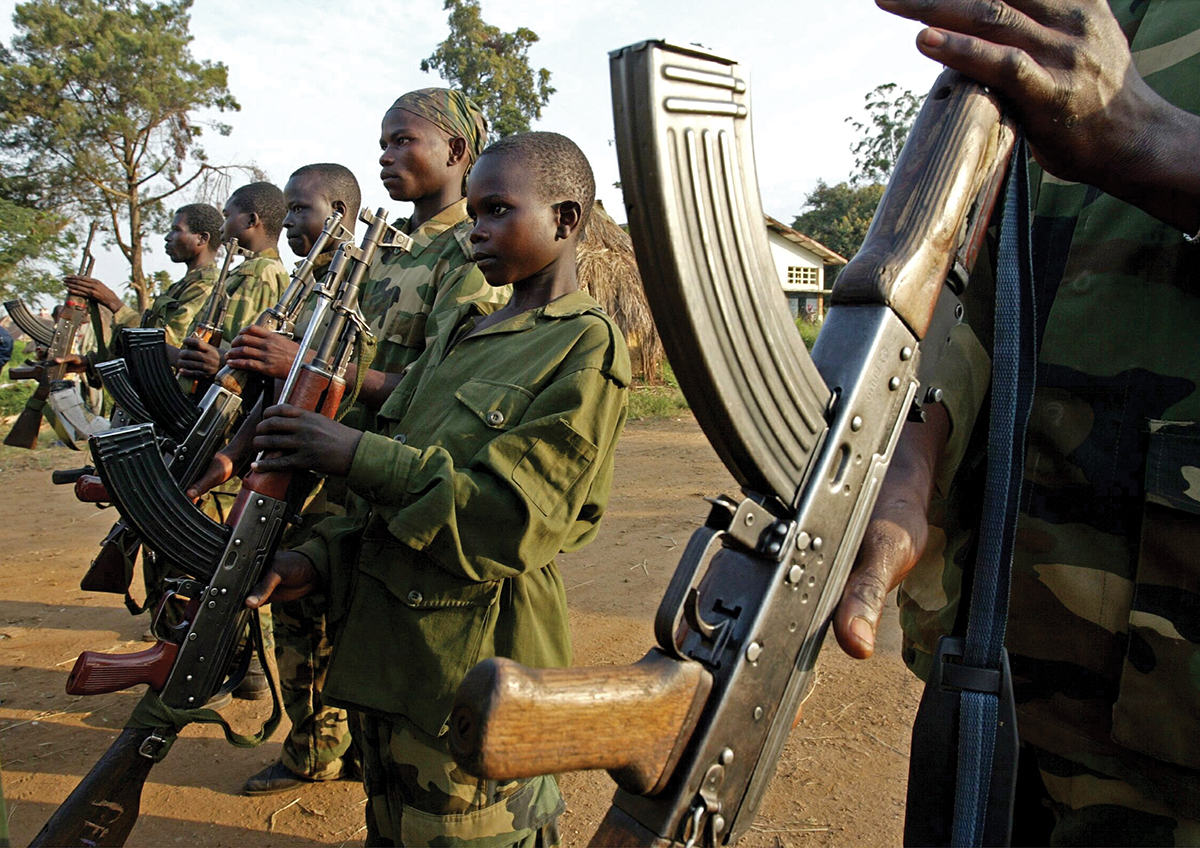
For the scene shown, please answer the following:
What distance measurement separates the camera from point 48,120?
64.6ft

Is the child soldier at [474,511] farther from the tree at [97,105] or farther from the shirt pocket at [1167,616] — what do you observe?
the tree at [97,105]

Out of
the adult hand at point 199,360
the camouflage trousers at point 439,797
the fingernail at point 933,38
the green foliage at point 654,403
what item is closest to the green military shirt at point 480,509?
the camouflage trousers at point 439,797

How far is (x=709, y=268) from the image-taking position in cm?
108

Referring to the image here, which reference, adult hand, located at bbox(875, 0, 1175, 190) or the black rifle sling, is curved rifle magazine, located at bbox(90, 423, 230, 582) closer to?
the black rifle sling

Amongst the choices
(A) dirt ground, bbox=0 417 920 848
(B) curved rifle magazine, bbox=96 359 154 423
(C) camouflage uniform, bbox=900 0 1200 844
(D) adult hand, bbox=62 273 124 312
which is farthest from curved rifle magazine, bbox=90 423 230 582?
(D) adult hand, bbox=62 273 124 312

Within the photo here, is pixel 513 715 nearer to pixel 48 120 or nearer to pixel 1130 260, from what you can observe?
pixel 1130 260

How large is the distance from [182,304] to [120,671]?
3.22 metres

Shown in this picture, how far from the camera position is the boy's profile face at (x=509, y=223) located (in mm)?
1953

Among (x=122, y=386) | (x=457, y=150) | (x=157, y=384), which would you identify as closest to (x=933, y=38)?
(x=457, y=150)

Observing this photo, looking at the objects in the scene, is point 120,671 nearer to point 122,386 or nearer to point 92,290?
point 122,386

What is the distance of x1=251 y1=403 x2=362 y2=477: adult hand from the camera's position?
1760 millimetres

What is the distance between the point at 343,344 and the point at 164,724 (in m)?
1.12

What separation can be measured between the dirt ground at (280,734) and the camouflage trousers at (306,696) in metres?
0.11

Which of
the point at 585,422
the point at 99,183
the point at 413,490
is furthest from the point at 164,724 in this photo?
the point at 99,183
